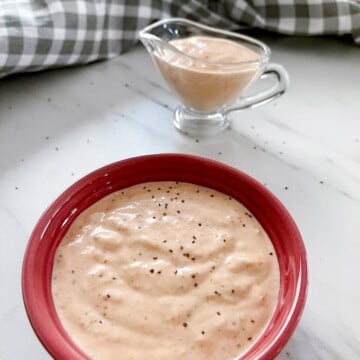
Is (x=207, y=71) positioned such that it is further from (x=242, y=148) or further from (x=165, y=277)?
(x=165, y=277)

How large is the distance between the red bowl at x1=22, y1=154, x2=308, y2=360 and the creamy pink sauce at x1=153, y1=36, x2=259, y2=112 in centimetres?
21

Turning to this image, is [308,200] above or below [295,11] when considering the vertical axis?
below

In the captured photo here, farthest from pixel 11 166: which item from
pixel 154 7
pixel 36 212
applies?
pixel 154 7

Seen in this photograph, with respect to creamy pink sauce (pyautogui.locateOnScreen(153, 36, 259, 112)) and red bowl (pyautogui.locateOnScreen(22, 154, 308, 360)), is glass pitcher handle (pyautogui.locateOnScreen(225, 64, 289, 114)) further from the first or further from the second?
red bowl (pyautogui.locateOnScreen(22, 154, 308, 360))

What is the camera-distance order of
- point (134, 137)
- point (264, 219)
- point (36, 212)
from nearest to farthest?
point (264, 219) → point (36, 212) → point (134, 137)

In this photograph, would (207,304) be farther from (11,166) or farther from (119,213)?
(11,166)

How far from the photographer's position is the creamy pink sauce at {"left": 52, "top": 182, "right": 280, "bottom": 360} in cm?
56

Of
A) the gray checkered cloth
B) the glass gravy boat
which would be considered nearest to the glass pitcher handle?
the glass gravy boat

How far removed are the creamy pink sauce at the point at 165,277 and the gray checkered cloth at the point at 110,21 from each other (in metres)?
0.42

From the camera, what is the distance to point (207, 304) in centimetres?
59

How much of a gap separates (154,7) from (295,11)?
293mm

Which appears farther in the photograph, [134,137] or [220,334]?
[134,137]

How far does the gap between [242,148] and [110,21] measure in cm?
40

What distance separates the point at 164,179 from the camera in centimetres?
74
